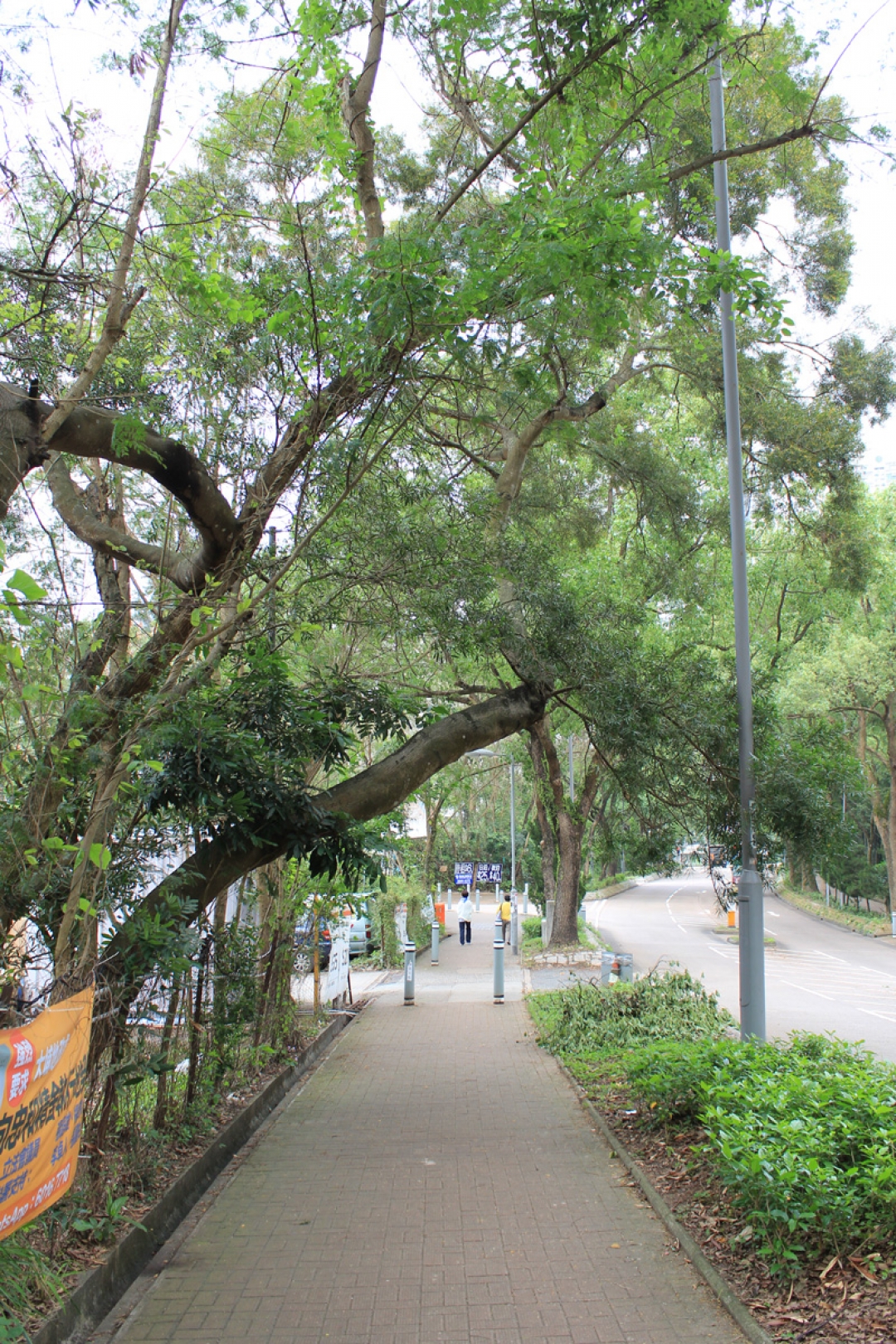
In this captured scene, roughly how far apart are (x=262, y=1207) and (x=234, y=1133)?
157 centimetres

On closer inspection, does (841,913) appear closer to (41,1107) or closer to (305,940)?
(305,940)

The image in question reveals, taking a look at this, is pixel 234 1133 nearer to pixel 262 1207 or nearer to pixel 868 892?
pixel 262 1207

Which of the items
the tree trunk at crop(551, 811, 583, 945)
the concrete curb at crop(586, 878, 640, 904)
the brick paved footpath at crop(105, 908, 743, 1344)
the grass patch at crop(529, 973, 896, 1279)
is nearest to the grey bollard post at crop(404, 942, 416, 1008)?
the brick paved footpath at crop(105, 908, 743, 1344)

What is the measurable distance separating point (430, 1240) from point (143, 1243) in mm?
1574

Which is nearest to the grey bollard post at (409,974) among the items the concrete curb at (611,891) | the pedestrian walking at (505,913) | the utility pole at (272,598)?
the utility pole at (272,598)

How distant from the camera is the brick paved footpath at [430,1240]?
4.32m

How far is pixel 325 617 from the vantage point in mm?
8125

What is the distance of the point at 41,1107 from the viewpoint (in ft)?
12.7

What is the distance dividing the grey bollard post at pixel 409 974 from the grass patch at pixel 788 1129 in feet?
23.1

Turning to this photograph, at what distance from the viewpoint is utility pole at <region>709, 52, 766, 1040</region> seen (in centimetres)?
773

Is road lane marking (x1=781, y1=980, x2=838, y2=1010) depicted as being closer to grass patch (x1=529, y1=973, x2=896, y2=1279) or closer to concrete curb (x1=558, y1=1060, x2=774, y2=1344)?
grass patch (x1=529, y1=973, x2=896, y2=1279)

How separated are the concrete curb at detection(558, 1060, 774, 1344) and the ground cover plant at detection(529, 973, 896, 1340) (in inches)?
2.7

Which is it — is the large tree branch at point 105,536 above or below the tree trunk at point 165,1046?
above

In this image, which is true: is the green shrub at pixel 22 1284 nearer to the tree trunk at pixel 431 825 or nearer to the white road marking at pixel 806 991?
the white road marking at pixel 806 991
